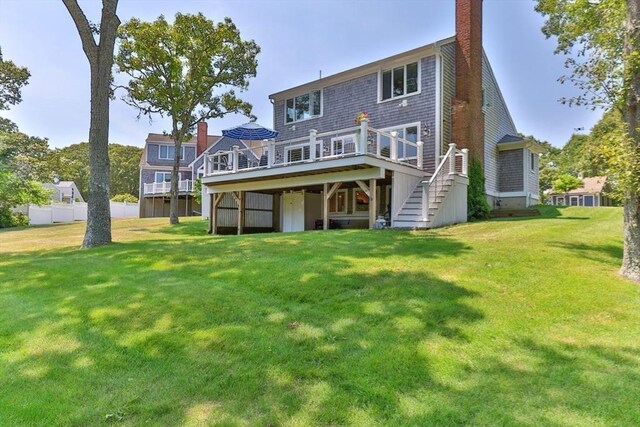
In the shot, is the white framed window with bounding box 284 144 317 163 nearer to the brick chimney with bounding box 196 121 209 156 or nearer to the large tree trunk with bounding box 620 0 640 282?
the large tree trunk with bounding box 620 0 640 282

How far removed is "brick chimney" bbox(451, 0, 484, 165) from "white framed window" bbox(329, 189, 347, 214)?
4.83 metres

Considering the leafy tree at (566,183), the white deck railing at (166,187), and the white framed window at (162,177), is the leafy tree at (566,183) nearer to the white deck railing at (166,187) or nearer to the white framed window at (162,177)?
the white deck railing at (166,187)

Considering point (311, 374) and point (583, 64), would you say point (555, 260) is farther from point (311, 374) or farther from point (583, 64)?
point (311, 374)

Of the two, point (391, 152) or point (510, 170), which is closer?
point (391, 152)

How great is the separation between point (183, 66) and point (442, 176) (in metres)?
15.3

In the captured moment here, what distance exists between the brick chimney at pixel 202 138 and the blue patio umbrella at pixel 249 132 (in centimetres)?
2087

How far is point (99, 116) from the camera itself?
438 inches

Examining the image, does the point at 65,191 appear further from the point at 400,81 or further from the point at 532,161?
the point at 532,161

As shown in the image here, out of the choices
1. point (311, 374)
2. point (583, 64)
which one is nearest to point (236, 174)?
point (583, 64)

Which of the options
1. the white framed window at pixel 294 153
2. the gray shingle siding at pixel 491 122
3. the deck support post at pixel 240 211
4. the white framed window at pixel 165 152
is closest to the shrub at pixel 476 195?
the gray shingle siding at pixel 491 122

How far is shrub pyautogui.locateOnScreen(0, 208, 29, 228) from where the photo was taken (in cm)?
2591

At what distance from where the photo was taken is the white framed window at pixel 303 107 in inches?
745

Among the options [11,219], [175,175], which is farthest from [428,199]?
[11,219]

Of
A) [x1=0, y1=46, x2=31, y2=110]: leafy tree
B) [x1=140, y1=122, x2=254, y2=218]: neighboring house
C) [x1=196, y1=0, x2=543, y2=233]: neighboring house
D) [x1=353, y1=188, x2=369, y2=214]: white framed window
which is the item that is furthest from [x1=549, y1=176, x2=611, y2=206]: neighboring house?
[x1=0, y1=46, x2=31, y2=110]: leafy tree
